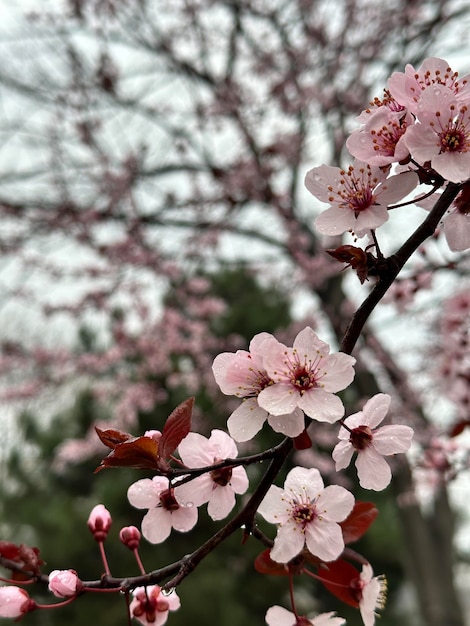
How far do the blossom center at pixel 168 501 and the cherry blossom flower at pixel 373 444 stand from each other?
0.17 metres

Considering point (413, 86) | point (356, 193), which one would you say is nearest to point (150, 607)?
point (356, 193)

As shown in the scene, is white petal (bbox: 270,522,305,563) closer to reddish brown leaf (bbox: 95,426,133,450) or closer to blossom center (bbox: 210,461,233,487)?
blossom center (bbox: 210,461,233,487)

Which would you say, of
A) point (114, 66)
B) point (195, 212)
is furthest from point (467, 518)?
point (114, 66)

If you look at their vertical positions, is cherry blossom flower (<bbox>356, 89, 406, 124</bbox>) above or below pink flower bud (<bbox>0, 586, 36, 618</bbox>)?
above

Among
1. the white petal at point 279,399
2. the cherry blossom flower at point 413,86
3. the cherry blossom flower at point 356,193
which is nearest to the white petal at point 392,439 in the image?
the white petal at point 279,399

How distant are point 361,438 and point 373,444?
14mm

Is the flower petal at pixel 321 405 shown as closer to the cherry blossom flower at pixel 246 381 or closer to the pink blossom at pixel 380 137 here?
the cherry blossom flower at pixel 246 381

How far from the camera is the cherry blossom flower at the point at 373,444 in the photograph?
1.83ft

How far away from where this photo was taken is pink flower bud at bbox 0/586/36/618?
560 millimetres

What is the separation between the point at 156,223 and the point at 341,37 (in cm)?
178

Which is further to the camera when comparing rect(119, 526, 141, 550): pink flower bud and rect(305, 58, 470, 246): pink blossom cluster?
rect(119, 526, 141, 550): pink flower bud

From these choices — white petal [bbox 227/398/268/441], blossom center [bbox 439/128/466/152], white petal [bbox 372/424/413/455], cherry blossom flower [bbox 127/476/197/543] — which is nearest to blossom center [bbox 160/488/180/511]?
cherry blossom flower [bbox 127/476/197/543]

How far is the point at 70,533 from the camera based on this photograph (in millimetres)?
5180

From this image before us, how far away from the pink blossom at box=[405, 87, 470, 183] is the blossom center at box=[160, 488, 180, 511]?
41 centimetres
